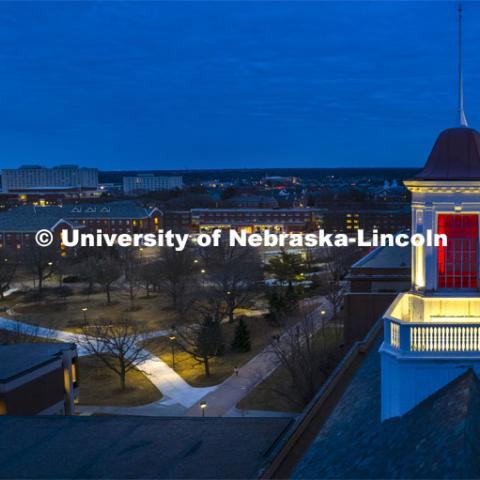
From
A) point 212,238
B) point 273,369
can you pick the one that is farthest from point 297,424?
point 212,238

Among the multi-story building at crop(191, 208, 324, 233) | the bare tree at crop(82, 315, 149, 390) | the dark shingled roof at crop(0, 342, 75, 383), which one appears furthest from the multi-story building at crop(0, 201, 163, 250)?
the dark shingled roof at crop(0, 342, 75, 383)

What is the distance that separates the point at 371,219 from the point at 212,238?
52.6 meters

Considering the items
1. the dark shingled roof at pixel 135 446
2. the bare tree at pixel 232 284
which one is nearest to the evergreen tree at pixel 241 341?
the bare tree at pixel 232 284

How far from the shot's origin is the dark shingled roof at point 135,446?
33.6 feet

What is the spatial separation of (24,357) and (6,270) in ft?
138

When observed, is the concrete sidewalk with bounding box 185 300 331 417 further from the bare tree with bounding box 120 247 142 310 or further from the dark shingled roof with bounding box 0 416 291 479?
the bare tree with bounding box 120 247 142 310

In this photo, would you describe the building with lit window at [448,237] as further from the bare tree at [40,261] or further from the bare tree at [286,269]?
the bare tree at [40,261]

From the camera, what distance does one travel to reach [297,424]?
33.1ft

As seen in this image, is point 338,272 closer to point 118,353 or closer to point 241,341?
point 241,341

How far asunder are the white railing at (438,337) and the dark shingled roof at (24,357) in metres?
15.4

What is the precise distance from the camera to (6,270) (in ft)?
202

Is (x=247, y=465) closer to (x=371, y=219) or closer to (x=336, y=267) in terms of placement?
(x=336, y=267)

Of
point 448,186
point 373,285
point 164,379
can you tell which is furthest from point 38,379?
point 448,186

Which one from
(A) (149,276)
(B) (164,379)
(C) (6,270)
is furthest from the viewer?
(C) (6,270)
